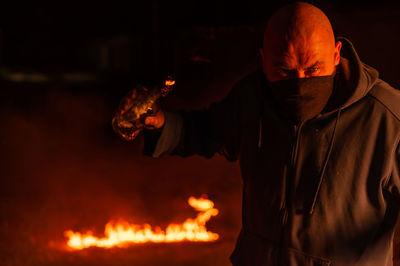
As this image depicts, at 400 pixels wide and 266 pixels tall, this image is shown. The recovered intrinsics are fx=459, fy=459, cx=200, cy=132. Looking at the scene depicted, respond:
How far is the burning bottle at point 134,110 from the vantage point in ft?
8.45

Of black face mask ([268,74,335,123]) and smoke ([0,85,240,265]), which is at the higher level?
black face mask ([268,74,335,123])

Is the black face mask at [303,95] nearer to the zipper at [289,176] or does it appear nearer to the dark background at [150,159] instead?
the zipper at [289,176]

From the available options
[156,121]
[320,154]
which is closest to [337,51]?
[320,154]

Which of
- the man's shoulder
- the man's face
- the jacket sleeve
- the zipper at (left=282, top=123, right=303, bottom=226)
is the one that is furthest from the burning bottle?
the man's shoulder

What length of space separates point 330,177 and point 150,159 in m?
5.51

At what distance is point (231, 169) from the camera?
636 cm

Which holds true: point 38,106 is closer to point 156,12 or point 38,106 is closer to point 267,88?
point 156,12

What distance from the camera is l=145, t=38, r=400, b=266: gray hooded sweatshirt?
238cm

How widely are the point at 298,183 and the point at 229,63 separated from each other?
3327mm

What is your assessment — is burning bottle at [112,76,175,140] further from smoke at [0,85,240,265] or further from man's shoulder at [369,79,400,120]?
smoke at [0,85,240,265]

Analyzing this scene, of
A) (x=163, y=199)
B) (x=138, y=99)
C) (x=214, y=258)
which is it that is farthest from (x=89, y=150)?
(x=138, y=99)

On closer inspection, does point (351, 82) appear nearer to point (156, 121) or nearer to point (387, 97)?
point (387, 97)

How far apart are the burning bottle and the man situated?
10 cm

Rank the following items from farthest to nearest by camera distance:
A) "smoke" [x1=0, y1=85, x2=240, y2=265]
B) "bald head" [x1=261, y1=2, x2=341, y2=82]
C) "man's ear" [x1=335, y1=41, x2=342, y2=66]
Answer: "smoke" [x1=0, y1=85, x2=240, y2=265]
"man's ear" [x1=335, y1=41, x2=342, y2=66]
"bald head" [x1=261, y1=2, x2=341, y2=82]
